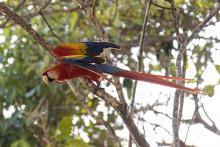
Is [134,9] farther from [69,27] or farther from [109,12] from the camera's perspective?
[69,27]

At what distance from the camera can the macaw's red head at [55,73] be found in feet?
3.00

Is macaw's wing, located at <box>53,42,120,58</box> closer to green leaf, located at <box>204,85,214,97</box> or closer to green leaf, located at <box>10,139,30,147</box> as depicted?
green leaf, located at <box>204,85,214,97</box>

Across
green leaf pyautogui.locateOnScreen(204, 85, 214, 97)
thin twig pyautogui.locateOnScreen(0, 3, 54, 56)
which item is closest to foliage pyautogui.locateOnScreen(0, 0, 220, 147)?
green leaf pyautogui.locateOnScreen(204, 85, 214, 97)

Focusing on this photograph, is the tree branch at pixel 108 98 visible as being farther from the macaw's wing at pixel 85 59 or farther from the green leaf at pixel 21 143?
the green leaf at pixel 21 143

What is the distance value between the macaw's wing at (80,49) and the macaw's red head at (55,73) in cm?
2

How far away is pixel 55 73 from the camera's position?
0.92 metres

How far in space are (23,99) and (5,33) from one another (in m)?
0.31

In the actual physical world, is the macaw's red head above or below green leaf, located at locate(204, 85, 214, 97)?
below

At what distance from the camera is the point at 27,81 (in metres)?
2.22

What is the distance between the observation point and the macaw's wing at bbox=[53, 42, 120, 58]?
36.2 inches

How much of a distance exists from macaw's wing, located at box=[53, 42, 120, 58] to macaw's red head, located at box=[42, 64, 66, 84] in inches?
0.9

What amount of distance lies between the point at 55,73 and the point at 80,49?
0.23 feet

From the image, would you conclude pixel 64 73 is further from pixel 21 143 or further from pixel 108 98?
pixel 21 143

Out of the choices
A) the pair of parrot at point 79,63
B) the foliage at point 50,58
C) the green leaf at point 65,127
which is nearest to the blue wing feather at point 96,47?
the pair of parrot at point 79,63
